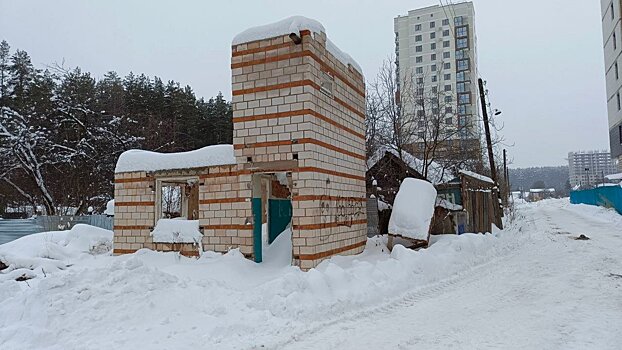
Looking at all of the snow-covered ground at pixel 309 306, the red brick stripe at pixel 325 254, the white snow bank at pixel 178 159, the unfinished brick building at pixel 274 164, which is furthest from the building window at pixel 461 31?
the white snow bank at pixel 178 159

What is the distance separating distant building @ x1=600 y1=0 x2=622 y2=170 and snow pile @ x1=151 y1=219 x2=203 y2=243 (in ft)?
124

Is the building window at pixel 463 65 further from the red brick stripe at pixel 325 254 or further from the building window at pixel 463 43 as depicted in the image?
the red brick stripe at pixel 325 254

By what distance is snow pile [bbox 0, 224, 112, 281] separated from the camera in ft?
30.6

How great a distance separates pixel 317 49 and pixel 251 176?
10.2 feet

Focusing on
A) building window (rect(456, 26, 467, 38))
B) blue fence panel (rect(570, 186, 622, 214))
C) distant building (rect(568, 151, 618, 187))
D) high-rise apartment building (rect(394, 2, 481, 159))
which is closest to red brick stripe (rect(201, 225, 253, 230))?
blue fence panel (rect(570, 186, 622, 214))

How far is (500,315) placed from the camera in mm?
6555

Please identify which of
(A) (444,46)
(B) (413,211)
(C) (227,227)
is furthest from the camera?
(A) (444,46)

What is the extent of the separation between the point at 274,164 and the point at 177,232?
2898 mm

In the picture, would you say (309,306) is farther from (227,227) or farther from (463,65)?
(463,65)

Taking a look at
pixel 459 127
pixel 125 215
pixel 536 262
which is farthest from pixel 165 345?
pixel 459 127

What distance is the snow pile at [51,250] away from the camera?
30.6 feet

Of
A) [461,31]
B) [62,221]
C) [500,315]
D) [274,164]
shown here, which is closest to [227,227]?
[274,164]

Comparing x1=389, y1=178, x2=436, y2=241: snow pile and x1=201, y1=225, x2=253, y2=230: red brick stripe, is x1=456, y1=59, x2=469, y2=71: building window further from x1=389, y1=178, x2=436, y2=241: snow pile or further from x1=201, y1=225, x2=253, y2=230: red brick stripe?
x1=201, y1=225, x2=253, y2=230: red brick stripe

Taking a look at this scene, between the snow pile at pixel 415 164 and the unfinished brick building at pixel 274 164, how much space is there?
5202 mm
